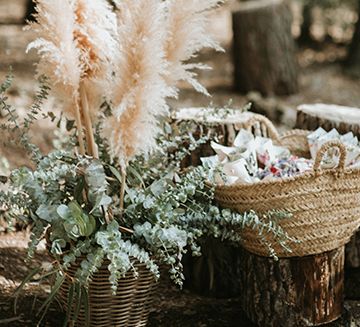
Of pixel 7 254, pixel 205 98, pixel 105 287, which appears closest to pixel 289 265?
pixel 105 287

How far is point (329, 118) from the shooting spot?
3314 millimetres

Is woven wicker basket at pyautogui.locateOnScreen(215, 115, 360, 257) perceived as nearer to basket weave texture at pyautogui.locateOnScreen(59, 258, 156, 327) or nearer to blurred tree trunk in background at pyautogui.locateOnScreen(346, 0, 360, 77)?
basket weave texture at pyautogui.locateOnScreen(59, 258, 156, 327)

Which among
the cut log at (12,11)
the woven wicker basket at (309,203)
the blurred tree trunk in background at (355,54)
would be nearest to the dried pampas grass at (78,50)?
the woven wicker basket at (309,203)

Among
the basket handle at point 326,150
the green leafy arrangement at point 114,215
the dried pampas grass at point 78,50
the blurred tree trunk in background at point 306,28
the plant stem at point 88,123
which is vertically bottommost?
the green leafy arrangement at point 114,215

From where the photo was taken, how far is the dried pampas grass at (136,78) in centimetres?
230

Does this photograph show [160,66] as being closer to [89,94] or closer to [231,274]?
[89,94]

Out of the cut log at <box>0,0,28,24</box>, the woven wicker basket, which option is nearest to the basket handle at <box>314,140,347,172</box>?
the woven wicker basket

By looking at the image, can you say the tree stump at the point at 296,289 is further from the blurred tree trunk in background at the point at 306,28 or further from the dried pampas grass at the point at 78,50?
the blurred tree trunk in background at the point at 306,28

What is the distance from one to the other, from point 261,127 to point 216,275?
684 mm

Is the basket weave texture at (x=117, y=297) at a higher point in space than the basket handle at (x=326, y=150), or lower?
lower

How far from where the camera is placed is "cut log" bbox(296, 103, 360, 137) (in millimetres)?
3250

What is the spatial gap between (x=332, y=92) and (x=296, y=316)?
4.64 metres

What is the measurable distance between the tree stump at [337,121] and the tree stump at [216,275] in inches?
19.9

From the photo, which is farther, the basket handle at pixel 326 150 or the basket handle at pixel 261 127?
the basket handle at pixel 261 127
